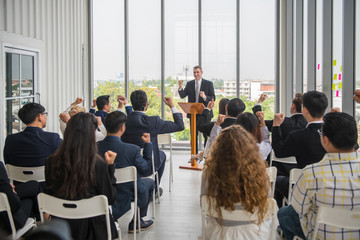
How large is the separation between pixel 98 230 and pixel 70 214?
0.26m

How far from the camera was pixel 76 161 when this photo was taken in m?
2.56

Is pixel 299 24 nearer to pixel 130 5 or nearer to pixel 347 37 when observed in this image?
pixel 347 37

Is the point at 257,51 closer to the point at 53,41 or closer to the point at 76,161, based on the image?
the point at 53,41

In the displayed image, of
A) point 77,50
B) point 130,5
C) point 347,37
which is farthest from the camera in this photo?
point 130,5

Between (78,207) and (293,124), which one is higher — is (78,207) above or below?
below

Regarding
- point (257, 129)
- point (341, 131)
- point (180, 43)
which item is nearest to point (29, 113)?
point (257, 129)

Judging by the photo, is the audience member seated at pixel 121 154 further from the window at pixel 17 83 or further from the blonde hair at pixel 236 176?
the window at pixel 17 83

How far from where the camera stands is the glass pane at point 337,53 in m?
4.82

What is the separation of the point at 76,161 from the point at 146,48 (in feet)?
21.7

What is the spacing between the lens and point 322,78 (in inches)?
211

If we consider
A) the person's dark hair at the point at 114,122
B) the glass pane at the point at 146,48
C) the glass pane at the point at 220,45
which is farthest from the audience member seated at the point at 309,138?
the glass pane at the point at 146,48

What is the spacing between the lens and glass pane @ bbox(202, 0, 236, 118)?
8.62 meters

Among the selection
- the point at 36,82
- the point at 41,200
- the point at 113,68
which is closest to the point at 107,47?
the point at 113,68

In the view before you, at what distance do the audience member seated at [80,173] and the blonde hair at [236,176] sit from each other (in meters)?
0.79
